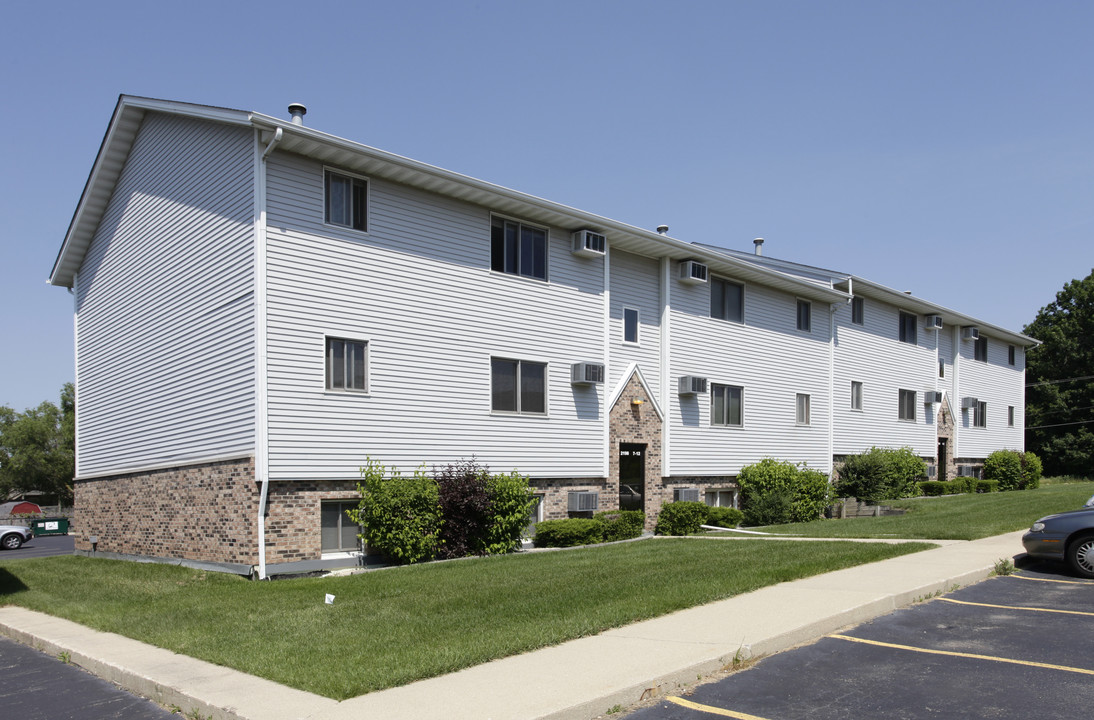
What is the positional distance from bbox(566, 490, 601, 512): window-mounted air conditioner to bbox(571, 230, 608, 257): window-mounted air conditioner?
5.62 meters

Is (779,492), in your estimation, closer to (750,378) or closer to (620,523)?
(750,378)

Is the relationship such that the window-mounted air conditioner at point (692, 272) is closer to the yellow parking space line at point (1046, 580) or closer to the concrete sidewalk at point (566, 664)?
the yellow parking space line at point (1046, 580)

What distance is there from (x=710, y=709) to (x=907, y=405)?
2930 centimetres

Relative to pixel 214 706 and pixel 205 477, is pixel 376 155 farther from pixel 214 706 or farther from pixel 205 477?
pixel 214 706

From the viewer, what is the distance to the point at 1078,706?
6.27 m

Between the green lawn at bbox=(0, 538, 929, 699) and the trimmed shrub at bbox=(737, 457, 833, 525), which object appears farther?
the trimmed shrub at bbox=(737, 457, 833, 525)

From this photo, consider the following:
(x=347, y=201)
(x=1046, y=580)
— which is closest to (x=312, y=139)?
(x=347, y=201)

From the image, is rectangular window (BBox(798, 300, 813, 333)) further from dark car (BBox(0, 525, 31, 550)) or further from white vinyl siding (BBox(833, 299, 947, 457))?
dark car (BBox(0, 525, 31, 550))

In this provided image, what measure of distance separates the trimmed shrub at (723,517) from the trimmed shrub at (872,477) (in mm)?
6385

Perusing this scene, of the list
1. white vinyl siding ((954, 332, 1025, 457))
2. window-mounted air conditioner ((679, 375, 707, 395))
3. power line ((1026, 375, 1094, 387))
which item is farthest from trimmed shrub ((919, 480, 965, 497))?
power line ((1026, 375, 1094, 387))

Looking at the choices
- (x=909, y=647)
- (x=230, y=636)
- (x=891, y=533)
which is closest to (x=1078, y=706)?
(x=909, y=647)

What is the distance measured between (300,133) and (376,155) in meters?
1.49

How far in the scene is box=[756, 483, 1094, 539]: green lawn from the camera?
55.0 feet

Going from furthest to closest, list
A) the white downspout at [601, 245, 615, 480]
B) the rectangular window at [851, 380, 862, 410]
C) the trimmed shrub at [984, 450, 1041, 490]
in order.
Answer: the trimmed shrub at [984, 450, 1041, 490], the rectangular window at [851, 380, 862, 410], the white downspout at [601, 245, 615, 480]
